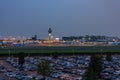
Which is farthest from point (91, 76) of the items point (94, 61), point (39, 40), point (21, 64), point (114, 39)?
point (114, 39)

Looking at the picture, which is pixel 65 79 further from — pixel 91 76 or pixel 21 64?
pixel 21 64

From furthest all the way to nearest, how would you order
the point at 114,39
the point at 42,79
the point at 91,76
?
the point at 114,39, the point at 42,79, the point at 91,76

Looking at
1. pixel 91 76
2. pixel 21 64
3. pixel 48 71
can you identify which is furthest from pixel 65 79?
pixel 21 64

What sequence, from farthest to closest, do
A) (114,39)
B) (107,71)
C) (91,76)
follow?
(114,39), (107,71), (91,76)

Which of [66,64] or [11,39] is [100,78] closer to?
[66,64]

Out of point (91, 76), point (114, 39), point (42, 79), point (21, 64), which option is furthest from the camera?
point (114, 39)

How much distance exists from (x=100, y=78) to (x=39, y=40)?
463 ft

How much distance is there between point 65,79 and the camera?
118 ft

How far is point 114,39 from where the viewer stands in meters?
195

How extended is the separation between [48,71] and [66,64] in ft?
47.0

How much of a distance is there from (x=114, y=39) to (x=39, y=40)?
37.7 meters

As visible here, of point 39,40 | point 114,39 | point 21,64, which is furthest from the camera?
point 114,39

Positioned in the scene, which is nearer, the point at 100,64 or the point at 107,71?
the point at 100,64

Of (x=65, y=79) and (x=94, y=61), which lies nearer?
(x=94, y=61)
